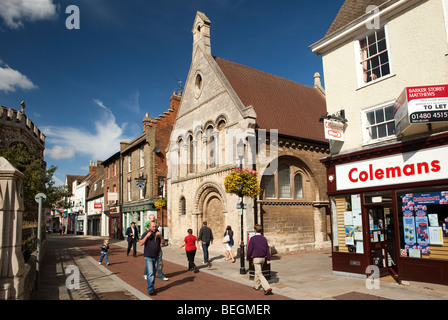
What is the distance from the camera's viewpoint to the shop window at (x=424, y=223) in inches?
348

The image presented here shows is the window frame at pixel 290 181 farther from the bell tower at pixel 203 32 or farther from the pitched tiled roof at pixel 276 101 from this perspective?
the bell tower at pixel 203 32

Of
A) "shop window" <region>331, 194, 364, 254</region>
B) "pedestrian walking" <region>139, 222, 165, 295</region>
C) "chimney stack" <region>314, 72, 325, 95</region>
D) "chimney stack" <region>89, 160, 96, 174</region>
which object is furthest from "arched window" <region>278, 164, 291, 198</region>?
"chimney stack" <region>89, 160, 96, 174</region>

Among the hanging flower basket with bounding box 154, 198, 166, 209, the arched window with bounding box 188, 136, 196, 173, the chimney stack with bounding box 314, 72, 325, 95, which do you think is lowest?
the hanging flower basket with bounding box 154, 198, 166, 209

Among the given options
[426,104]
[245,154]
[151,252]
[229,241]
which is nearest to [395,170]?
[426,104]

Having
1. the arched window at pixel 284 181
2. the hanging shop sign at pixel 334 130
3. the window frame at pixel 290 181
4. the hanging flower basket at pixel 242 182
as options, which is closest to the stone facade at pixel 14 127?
the hanging flower basket at pixel 242 182

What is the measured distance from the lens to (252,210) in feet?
54.8

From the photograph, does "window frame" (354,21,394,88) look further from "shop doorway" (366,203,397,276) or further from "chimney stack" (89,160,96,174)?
"chimney stack" (89,160,96,174)

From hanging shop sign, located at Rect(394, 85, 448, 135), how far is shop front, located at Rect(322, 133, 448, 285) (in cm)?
64

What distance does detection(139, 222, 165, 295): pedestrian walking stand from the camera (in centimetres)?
894

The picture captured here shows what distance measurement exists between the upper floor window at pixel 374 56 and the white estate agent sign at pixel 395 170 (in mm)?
2999

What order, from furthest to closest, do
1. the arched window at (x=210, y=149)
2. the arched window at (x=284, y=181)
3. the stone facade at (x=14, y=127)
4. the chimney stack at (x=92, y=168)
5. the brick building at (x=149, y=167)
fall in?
the chimney stack at (x=92, y=168) → the brick building at (x=149, y=167) → the stone facade at (x=14, y=127) → the arched window at (x=210, y=149) → the arched window at (x=284, y=181)

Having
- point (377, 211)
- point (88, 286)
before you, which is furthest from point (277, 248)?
point (88, 286)

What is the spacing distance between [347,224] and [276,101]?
12313 mm

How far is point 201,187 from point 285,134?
19.9ft
